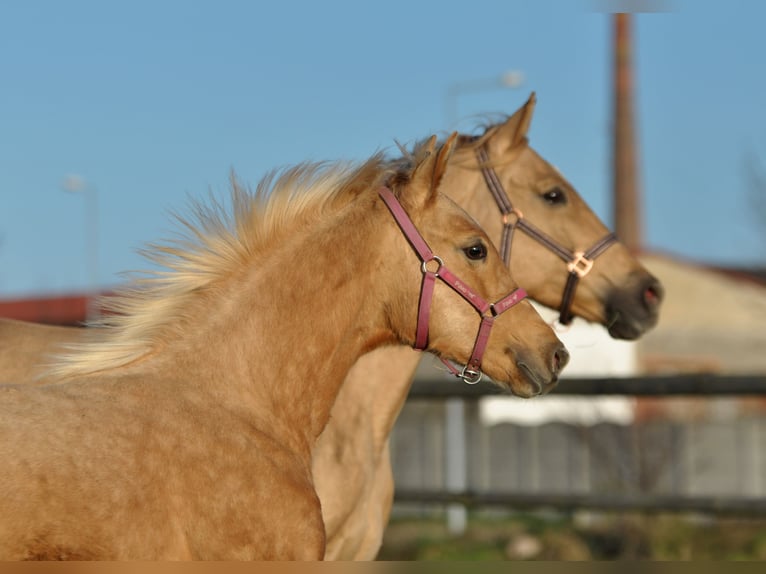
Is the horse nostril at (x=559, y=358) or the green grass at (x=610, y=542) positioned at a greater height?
the horse nostril at (x=559, y=358)

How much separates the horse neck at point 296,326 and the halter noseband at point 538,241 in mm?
1845

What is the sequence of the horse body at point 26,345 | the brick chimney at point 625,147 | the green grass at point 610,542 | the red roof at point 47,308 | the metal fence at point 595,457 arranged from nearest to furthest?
the horse body at point 26,345
the metal fence at point 595,457
the green grass at point 610,542
the red roof at point 47,308
the brick chimney at point 625,147

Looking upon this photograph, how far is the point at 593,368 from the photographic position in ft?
68.3

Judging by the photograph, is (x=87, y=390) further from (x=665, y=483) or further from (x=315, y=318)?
(x=665, y=483)

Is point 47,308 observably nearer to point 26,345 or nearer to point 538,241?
point 538,241

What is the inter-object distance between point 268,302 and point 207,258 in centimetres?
28

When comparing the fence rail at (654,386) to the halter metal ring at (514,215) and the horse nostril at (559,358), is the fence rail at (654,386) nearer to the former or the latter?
the halter metal ring at (514,215)

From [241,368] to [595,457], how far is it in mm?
8180

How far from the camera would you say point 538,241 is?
5.71 metres

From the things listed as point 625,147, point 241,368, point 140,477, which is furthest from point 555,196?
point 625,147

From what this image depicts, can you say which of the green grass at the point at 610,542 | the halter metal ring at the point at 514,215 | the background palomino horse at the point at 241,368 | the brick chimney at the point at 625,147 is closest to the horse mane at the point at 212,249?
the background palomino horse at the point at 241,368

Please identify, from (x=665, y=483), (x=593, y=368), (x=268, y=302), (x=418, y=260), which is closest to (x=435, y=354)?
(x=418, y=260)

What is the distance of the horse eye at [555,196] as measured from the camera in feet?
19.0

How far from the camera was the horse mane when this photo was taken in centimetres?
366
